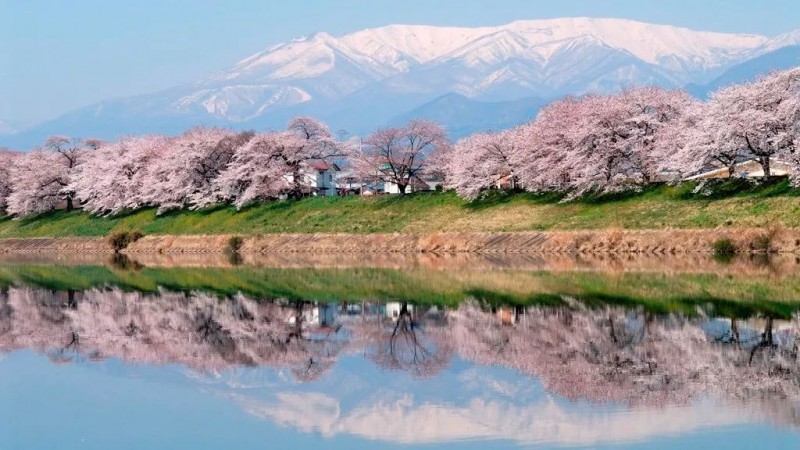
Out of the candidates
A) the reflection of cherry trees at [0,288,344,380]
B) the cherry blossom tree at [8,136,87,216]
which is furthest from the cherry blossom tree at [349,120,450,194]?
the reflection of cherry trees at [0,288,344,380]

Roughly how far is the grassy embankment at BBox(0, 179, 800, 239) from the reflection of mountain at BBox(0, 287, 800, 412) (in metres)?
23.1

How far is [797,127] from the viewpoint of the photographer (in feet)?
182

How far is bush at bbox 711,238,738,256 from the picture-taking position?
158ft

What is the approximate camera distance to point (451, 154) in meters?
84.3

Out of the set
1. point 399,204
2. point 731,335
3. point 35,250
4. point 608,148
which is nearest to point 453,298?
point 731,335

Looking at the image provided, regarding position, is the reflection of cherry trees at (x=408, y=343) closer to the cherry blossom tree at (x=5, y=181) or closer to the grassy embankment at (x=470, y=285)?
the grassy embankment at (x=470, y=285)

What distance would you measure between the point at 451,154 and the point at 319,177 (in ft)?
94.8

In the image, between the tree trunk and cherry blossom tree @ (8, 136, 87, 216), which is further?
cherry blossom tree @ (8, 136, 87, 216)

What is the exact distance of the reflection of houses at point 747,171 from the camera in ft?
196

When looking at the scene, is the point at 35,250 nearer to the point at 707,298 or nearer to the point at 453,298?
the point at 453,298

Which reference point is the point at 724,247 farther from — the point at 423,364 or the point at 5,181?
the point at 5,181

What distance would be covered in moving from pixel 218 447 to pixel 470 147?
64840mm

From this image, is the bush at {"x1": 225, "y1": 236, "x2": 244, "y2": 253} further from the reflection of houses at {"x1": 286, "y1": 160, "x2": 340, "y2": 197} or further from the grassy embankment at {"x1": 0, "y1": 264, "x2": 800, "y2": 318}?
the grassy embankment at {"x1": 0, "y1": 264, "x2": 800, "y2": 318}

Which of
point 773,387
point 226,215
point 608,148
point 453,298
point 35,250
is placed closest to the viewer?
point 773,387
